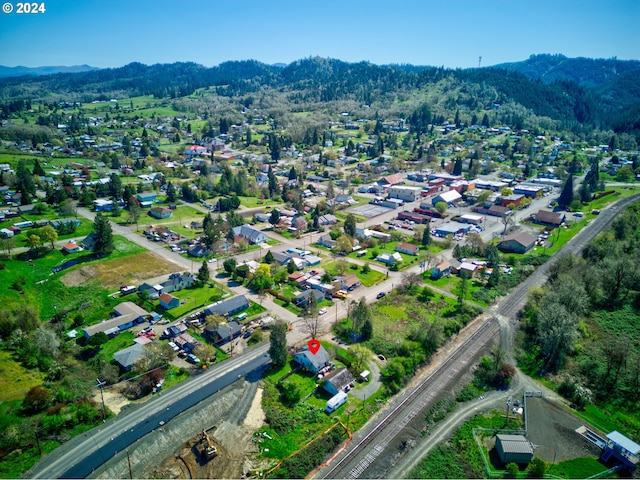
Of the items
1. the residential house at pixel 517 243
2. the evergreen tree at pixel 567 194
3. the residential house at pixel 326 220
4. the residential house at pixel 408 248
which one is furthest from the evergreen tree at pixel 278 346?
the evergreen tree at pixel 567 194

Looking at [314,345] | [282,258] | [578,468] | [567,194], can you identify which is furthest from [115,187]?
[567,194]

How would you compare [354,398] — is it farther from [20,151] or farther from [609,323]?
[20,151]

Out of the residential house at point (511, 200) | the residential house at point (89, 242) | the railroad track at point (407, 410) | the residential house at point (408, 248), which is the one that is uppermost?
the residential house at point (511, 200)

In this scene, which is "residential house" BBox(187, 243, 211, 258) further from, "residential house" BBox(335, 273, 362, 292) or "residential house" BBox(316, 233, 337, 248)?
"residential house" BBox(335, 273, 362, 292)

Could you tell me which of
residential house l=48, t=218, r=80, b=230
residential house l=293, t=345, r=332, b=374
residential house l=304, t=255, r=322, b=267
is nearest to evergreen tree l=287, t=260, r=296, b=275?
residential house l=304, t=255, r=322, b=267

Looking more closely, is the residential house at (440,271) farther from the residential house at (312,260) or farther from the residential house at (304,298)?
the residential house at (304,298)

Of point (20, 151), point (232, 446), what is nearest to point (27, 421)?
point (232, 446)
